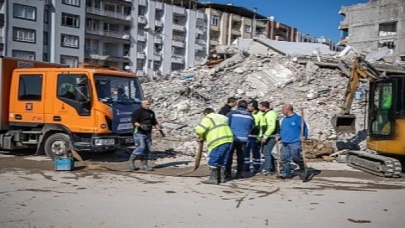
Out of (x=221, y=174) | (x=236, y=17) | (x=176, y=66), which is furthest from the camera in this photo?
(x=236, y=17)

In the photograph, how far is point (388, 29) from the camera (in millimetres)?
54062

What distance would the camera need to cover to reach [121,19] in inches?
2472

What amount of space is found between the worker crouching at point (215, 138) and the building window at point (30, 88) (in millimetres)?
5242

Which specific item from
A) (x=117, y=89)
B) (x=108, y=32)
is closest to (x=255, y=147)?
(x=117, y=89)

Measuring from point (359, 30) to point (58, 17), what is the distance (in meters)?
36.7

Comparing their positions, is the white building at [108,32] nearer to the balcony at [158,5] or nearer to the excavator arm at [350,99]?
the balcony at [158,5]

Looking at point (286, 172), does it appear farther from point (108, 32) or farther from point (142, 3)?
point (142, 3)

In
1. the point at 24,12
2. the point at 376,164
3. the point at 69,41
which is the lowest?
the point at 376,164

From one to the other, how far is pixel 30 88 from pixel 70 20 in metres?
46.9

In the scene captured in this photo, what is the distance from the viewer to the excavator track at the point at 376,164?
1068cm

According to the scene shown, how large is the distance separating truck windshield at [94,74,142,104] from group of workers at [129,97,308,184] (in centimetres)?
130

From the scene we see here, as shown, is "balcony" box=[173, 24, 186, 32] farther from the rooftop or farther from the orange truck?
the orange truck

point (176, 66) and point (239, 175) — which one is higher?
point (176, 66)

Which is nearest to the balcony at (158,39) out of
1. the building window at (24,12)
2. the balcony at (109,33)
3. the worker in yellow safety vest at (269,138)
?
the balcony at (109,33)
